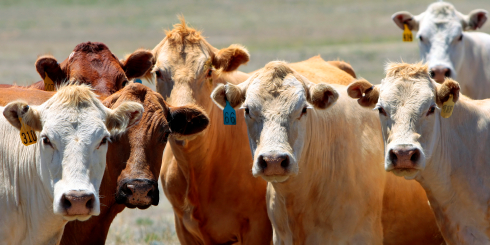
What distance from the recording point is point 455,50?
30.1 feet

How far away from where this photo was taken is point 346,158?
19.4ft

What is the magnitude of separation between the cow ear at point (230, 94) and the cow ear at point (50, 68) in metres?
1.93

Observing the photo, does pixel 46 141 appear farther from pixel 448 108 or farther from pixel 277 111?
pixel 448 108

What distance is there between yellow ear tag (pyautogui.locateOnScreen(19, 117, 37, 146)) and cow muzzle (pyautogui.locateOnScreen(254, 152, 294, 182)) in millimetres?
1835

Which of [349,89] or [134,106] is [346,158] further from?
[134,106]

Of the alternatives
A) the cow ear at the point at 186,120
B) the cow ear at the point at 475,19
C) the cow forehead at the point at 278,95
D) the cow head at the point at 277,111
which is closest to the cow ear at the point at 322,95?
the cow head at the point at 277,111

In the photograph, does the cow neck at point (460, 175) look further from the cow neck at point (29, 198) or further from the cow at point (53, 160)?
the cow neck at point (29, 198)

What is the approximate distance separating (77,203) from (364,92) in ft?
9.70

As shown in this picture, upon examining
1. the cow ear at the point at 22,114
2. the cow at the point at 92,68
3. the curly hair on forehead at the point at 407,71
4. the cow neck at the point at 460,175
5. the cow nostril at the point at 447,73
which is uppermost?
the cow at the point at 92,68

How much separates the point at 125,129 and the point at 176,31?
6.31 feet

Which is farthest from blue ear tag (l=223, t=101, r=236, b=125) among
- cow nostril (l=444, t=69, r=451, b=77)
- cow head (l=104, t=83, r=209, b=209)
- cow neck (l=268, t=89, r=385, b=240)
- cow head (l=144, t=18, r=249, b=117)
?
cow nostril (l=444, t=69, r=451, b=77)

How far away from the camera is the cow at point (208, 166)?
6.54m

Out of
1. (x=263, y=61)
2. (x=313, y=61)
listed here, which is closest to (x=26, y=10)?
A: (x=263, y=61)

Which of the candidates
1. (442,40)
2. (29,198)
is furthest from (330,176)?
(442,40)
